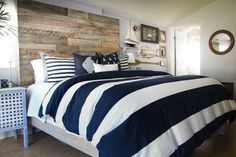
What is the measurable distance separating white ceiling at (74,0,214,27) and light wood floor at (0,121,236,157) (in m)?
2.33

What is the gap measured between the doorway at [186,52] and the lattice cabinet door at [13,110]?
13.9ft

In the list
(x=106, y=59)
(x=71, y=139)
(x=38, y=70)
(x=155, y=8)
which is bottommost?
(x=71, y=139)

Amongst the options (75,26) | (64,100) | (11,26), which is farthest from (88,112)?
(75,26)

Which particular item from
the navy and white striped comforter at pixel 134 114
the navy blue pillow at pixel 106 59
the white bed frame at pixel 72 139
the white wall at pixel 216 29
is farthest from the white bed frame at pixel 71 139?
the white wall at pixel 216 29

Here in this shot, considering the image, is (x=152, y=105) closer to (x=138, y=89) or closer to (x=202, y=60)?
(x=138, y=89)

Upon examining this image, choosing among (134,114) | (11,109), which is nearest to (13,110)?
(11,109)

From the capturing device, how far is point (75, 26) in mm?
3424

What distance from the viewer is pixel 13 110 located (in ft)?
7.75

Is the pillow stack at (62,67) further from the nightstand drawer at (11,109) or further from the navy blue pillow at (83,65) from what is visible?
the nightstand drawer at (11,109)

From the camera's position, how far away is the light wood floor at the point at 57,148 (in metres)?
2.12

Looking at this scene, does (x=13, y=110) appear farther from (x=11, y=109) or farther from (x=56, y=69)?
(x=56, y=69)

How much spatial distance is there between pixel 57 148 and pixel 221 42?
4.02 m

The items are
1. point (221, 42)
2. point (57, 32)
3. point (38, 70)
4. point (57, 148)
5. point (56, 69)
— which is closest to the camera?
point (57, 148)

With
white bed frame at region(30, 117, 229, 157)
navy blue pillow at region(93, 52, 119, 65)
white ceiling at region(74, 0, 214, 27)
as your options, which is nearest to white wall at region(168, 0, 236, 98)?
white ceiling at region(74, 0, 214, 27)
